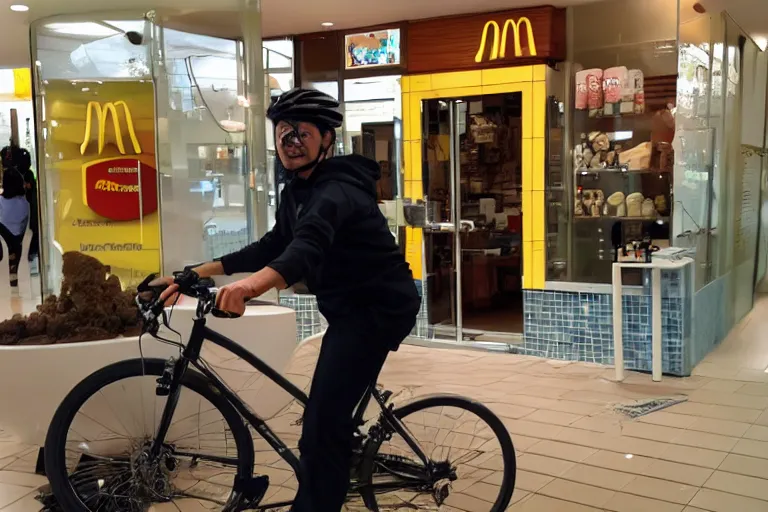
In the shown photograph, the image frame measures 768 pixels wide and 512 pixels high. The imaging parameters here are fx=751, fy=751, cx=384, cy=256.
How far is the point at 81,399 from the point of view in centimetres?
248

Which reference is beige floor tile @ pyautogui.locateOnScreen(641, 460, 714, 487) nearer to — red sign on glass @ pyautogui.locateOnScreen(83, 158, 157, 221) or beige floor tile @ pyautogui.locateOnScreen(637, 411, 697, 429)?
beige floor tile @ pyautogui.locateOnScreen(637, 411, 697, 429)

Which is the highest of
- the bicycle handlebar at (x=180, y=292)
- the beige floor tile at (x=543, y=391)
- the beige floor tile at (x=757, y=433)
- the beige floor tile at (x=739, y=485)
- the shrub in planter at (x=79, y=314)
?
the bicycle handlebar at (x=180, y=292)

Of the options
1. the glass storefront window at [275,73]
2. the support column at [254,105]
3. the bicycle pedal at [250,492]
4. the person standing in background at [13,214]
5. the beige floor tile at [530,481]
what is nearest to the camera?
the bicycle pedal at [250,492]

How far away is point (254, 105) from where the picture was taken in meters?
4.70

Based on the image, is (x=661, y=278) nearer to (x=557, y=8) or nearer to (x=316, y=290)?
(x=557, y=8)

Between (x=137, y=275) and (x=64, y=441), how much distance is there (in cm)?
249

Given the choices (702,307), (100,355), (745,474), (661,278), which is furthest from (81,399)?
(702,307)

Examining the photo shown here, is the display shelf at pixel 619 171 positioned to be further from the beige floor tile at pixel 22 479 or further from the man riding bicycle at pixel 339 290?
the beige floor tile at pixel 22 479

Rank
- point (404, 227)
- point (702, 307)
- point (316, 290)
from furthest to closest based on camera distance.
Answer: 1. point (404, 227)
2. point (702, 307)
3. point (316, 290)

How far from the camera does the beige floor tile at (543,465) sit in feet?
11.4

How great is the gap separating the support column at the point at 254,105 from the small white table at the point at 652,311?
2.39m

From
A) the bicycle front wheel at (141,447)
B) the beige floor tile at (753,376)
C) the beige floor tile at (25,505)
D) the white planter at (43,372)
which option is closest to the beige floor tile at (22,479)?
the beige floor tile at (25,505)

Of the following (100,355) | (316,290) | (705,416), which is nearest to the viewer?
(316,290)

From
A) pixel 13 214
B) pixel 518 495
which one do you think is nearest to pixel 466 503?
pixel 518 495
